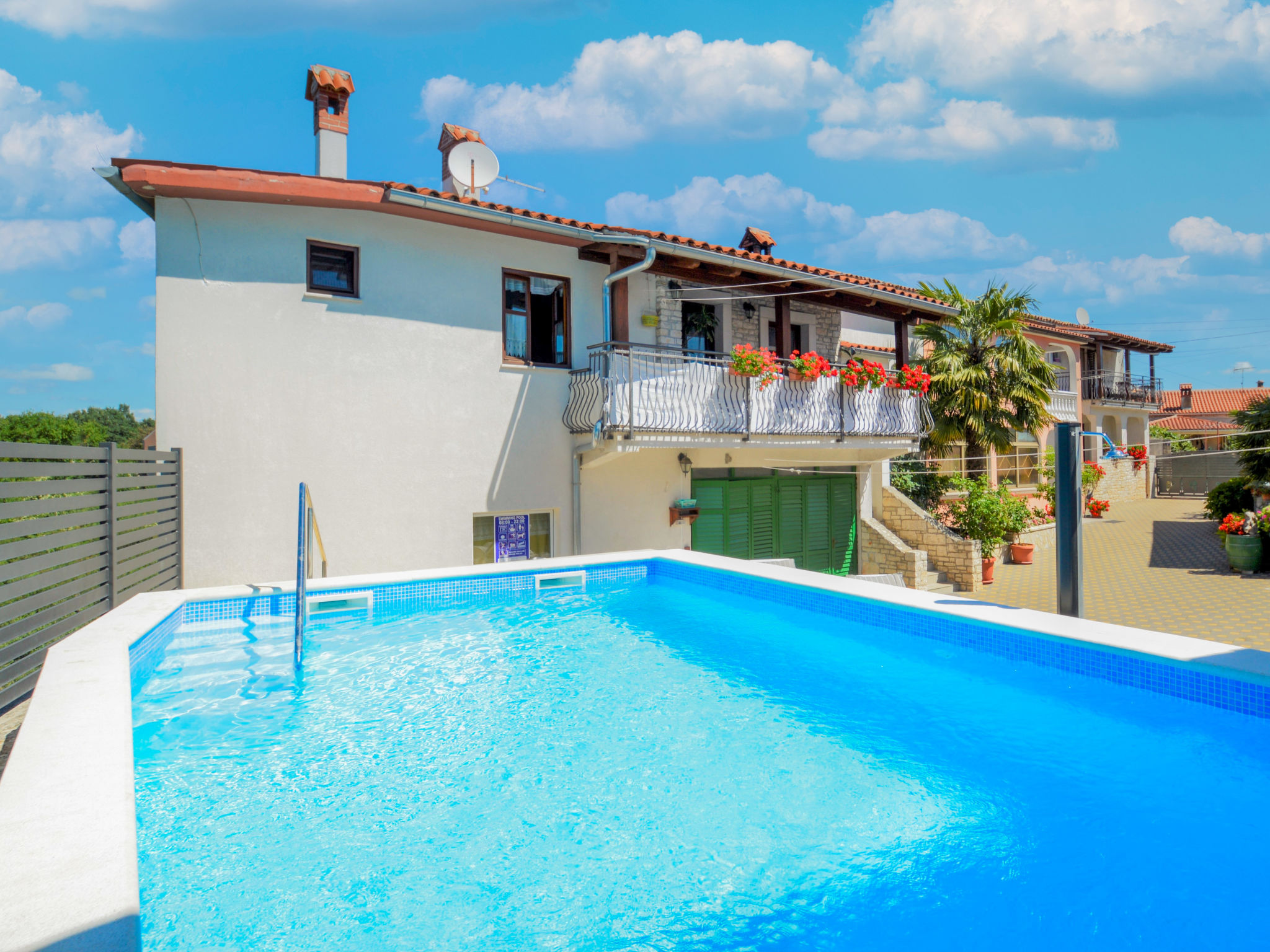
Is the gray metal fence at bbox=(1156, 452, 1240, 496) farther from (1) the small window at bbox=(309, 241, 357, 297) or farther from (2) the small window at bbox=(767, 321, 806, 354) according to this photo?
(1) the small window at bbox=(309, 241, 357, 297)

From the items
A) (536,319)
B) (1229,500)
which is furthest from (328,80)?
(1229,500)

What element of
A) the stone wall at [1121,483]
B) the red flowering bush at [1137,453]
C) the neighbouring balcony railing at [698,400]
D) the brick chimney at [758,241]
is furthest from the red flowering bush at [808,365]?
the red flowering bush at [1137,453]

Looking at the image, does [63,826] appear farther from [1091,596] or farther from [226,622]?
[1091,596]

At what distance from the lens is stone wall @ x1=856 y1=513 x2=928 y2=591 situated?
47.2ft

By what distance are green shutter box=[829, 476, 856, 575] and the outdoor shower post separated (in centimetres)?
918

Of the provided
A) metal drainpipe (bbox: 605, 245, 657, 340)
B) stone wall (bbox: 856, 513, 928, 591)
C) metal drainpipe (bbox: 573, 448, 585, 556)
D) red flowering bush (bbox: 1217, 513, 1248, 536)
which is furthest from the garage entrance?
red flowering bush (bbox: 1217, 513, 1248, 536)

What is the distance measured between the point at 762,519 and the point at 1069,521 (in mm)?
8376

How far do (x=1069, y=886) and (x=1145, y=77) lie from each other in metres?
20.1

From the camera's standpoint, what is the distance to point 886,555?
1522 centimetres

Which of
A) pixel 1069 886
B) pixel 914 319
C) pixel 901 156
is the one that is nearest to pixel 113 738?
pixel 1069 886

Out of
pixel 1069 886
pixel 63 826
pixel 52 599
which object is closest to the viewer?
pixel 63 826

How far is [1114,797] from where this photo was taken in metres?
3.97

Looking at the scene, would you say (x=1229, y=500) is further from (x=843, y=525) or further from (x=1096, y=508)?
(x=843, y=525)

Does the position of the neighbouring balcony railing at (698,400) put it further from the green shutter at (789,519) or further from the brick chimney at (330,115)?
the brick chimney at (330,115)
